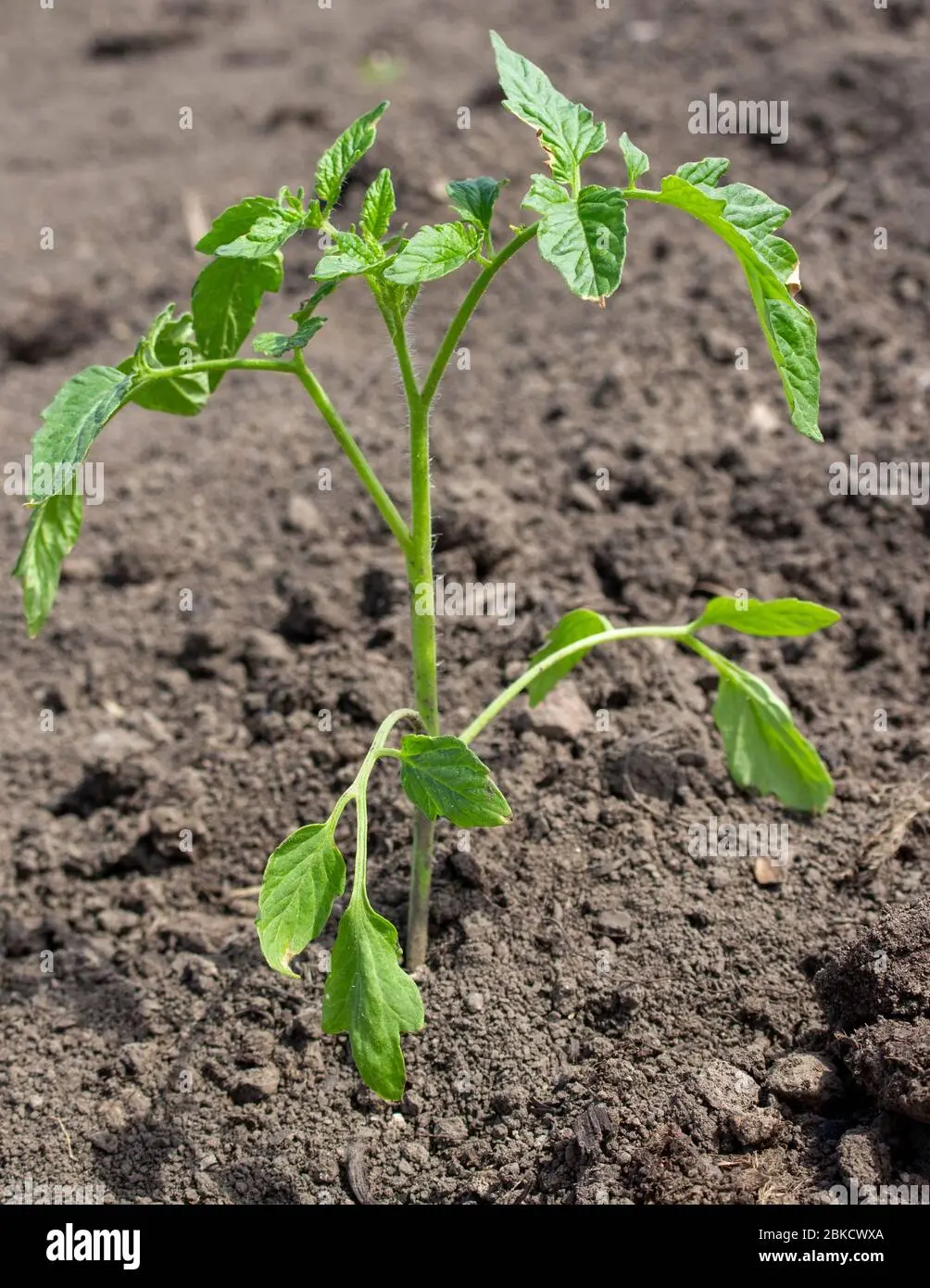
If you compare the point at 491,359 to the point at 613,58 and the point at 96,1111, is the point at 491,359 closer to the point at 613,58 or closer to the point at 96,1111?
the point at 613,58

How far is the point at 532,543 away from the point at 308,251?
6.63ft

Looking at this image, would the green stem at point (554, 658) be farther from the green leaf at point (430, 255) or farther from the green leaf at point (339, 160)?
the green leaf at point (339, 160)

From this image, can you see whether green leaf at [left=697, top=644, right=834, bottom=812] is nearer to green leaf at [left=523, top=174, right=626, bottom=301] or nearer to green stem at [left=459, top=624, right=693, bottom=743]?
green stem at [left=459, top=624, right=693, bottom=743]

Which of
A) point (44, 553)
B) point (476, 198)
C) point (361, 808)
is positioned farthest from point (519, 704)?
point (476, 198)

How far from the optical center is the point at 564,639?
96.7 inches

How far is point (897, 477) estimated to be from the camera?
348 cm

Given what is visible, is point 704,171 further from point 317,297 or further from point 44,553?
point 44,553

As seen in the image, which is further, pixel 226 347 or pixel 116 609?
pixel 116 609

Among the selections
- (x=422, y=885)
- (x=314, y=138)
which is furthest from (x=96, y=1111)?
(x=314, y=138)

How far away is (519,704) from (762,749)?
23.2 inches

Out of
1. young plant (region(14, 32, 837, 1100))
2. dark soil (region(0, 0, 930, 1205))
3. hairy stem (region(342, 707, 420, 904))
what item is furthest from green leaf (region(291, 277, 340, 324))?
dark soil (region(0, 0, 930, 1205))

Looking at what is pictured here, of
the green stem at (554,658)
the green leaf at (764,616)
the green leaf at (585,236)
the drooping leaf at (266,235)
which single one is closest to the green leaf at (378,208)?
the drooping leaf at (266,235)

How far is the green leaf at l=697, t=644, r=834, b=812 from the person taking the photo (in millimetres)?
2479

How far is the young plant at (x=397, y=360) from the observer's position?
1.80 m
